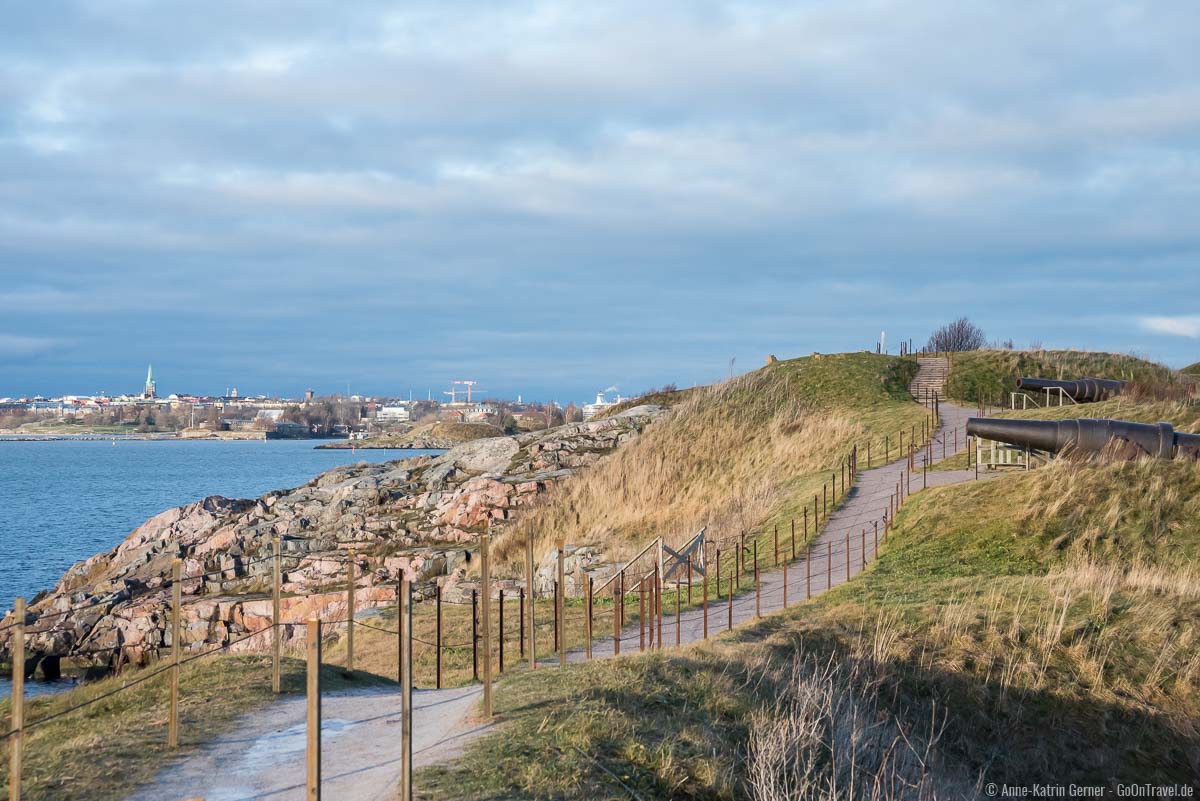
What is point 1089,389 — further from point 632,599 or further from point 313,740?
point 313,740

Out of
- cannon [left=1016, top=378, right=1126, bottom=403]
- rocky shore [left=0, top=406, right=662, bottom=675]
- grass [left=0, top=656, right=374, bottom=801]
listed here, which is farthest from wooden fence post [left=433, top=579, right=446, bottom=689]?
cannon [left=1016, top=378, right=1126, bottom=403]

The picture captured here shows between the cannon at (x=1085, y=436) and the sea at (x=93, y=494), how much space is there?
2416 cm

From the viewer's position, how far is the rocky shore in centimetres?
2755

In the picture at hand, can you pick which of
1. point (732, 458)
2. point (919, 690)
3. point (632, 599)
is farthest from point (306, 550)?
point (919, 690)

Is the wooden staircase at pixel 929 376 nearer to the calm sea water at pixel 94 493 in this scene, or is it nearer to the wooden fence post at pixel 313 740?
the calm sea water at pixel 94 493

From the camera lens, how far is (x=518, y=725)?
391 inches

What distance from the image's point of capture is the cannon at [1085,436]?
2489 cm

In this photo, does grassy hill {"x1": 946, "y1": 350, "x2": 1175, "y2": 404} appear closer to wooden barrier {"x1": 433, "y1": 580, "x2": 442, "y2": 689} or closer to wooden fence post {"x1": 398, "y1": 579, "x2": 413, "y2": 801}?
wooden barrier {"x1": 433, "y1": 580, "x2": 442, "y2": 689}

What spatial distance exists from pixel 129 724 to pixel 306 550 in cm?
2380

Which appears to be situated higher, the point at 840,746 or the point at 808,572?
the point at 808,572

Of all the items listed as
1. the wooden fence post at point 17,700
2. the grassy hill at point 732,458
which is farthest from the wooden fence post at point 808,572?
the wooden fence post at point 17,700

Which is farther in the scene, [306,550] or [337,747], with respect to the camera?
[306,550]

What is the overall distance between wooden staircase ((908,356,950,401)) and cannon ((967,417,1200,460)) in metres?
21.6

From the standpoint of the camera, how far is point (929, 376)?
51031 millimetres
